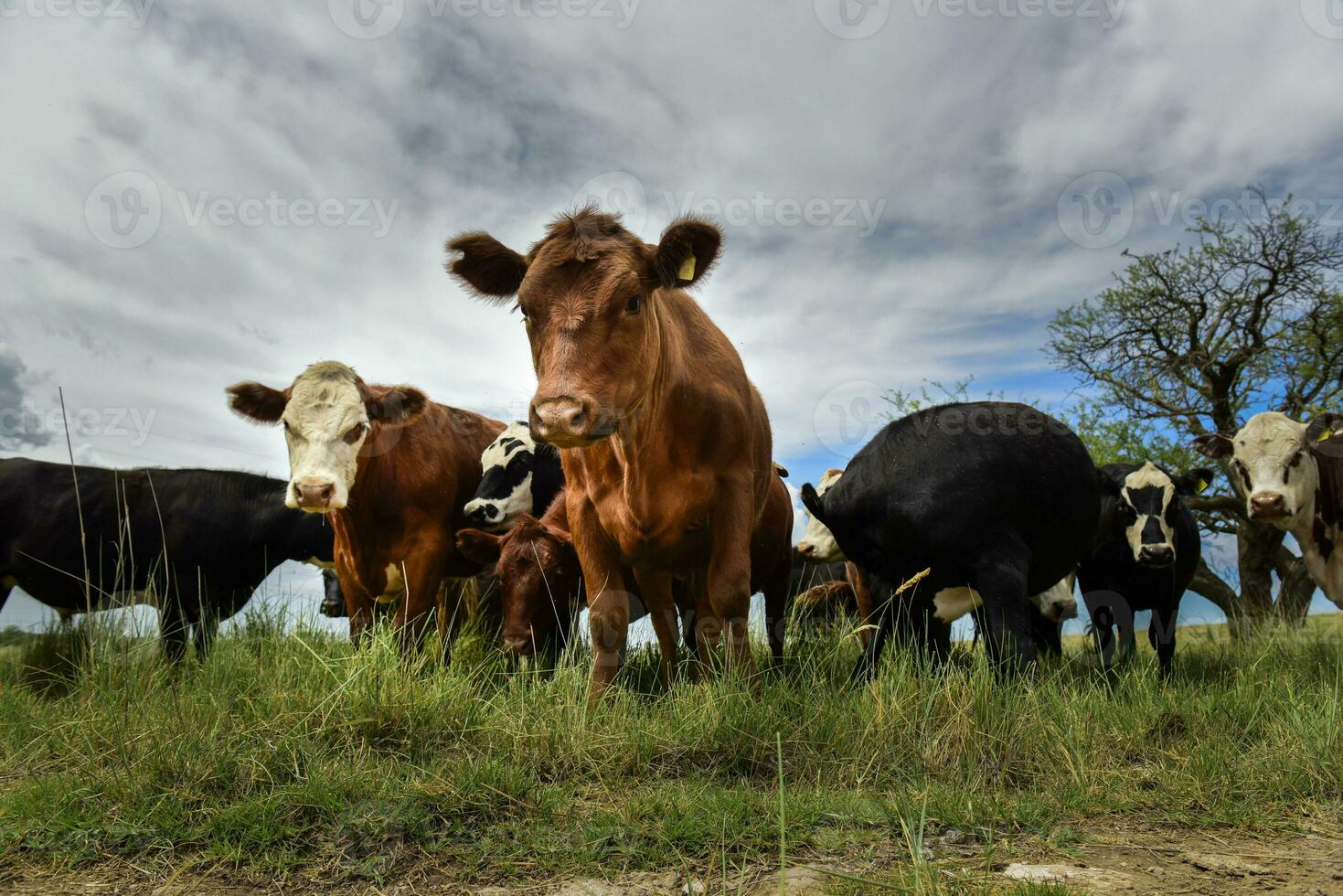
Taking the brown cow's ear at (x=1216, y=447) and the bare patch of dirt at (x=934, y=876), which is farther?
the brown cow's ear at (x=1216, y=447)

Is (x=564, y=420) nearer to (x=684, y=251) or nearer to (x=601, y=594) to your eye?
(x=684, y=251)

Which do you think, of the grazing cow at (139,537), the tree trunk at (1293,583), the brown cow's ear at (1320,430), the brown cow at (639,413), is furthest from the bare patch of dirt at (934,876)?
the tree trunk at (1293,583)

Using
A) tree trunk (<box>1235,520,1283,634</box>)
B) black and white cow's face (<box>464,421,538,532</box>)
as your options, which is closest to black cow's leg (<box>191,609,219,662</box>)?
black and white cow's face (<box>464,421,538,532</box>)

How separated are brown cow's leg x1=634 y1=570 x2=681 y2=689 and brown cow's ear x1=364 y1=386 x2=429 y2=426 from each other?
2.65m

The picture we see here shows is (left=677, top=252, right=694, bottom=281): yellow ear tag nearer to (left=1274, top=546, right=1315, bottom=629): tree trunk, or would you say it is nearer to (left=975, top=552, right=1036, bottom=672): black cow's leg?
(left=975, top=552, right=1036, bottom=672): black cow's leg

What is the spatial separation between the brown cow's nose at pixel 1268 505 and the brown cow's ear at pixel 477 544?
776 cm

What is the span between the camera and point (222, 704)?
418cm

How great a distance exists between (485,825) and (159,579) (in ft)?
19.1

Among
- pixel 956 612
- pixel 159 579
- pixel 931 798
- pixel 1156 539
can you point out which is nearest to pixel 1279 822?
pixel 931 798

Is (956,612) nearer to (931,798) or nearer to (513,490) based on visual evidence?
(931,798)

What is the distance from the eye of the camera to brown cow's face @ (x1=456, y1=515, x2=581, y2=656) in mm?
6723

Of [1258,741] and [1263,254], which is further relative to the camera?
[1263,254]

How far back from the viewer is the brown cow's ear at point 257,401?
679cm

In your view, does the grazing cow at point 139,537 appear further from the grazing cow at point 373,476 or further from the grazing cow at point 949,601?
the grazing cow at point 949,601
